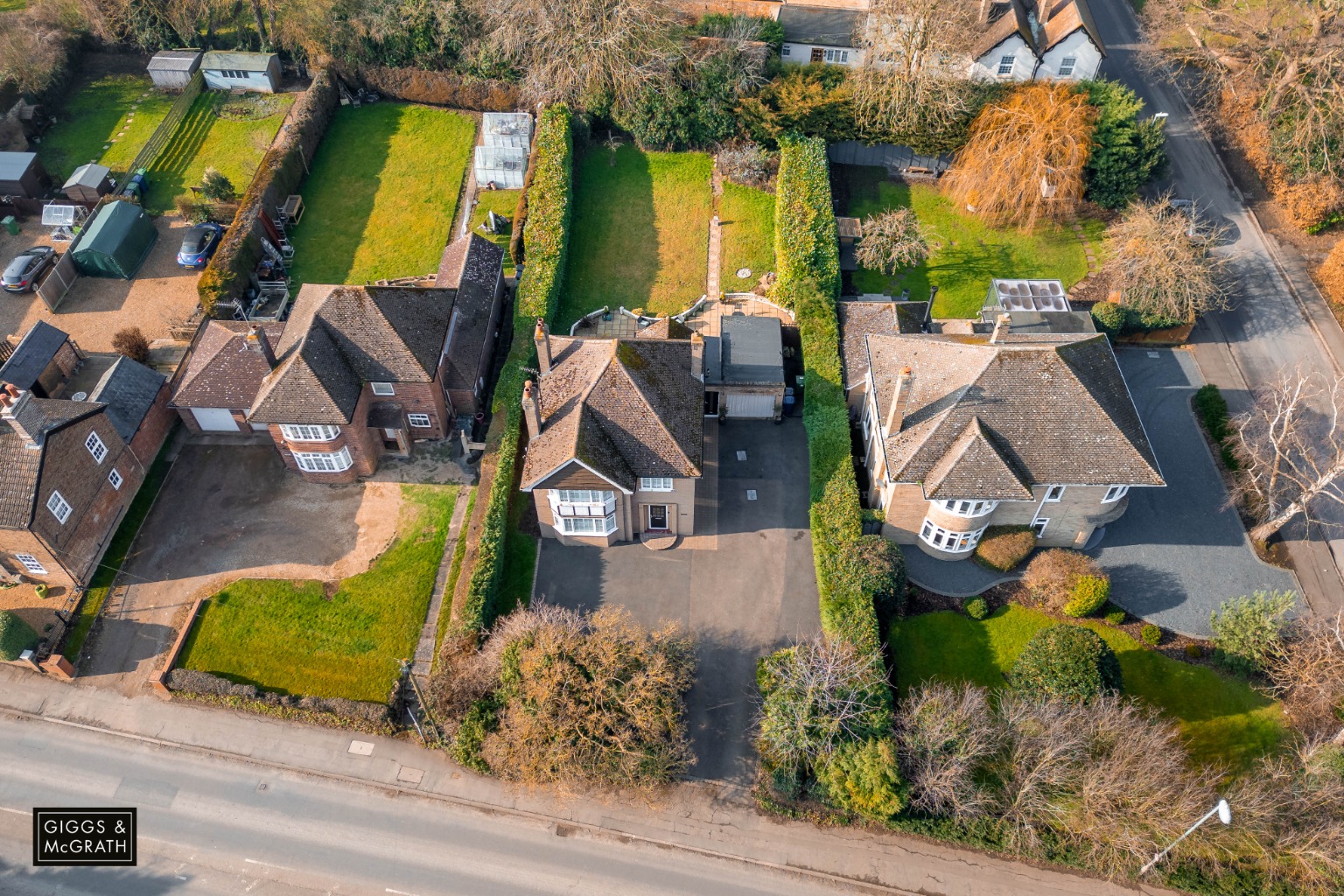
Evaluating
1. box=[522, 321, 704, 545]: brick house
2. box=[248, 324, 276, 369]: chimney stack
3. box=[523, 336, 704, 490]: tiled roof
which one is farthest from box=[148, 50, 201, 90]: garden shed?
box=[523, 336, 704, 490]: tiled roof

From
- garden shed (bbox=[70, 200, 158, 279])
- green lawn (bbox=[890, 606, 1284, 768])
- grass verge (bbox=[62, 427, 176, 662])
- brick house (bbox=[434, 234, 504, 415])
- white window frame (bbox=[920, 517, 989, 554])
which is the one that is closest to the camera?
green lawn (bbox=[890, 606, 1284, 768])

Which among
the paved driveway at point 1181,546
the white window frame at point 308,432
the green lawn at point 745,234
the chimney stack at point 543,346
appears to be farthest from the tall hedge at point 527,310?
the paved driveway at point 1181,546

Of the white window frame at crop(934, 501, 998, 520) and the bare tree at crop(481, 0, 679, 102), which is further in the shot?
the bare tree at crop(481, 0, 679, 102)

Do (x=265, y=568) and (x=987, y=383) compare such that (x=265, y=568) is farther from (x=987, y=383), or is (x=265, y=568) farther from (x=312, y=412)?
(x=987, y=383)

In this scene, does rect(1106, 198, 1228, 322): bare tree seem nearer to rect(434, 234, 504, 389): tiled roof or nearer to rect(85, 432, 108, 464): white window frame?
rect(434, 234, 504, 389): tiled roof

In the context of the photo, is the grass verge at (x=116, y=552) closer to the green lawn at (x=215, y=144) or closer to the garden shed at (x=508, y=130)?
the green lawn at (x=215, y=144)

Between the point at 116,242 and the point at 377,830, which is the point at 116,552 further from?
the point at 116,242

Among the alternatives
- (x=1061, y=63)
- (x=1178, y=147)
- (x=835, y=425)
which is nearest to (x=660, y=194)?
(x=835, y=425)
